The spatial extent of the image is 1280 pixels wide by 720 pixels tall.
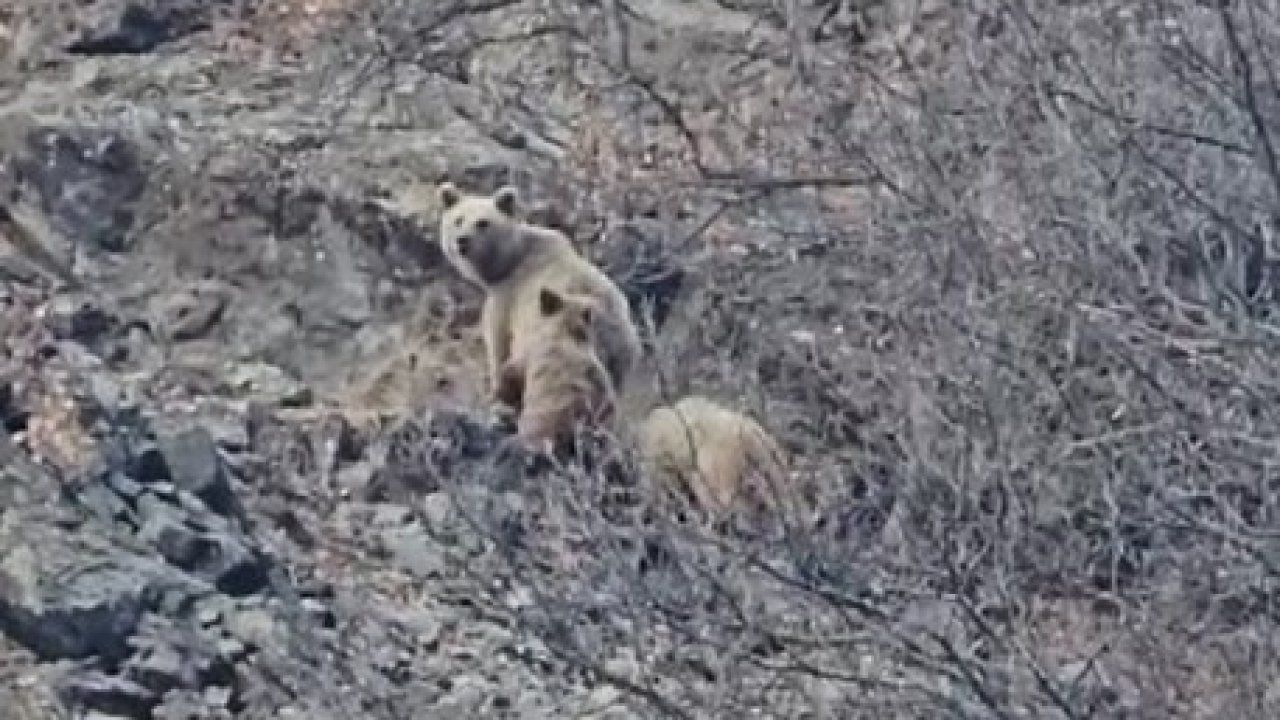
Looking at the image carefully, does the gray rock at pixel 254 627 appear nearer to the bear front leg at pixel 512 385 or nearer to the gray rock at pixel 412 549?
the gray rock at pixel 412 549

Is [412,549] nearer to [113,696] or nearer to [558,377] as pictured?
[558,377]

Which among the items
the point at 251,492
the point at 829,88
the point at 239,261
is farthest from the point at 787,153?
the point at 239,261

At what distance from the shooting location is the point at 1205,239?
18.8 ft

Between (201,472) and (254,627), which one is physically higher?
(201,472)

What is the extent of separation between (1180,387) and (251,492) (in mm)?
5783

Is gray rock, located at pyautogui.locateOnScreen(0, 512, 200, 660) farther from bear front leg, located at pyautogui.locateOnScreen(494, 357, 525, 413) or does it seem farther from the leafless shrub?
the leafless shrub

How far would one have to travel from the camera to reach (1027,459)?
568 centimetres

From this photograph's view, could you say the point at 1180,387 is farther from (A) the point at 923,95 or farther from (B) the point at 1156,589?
(A) the point at 923,95

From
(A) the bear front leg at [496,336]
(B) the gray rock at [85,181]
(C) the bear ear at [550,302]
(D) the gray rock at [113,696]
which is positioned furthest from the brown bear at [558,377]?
(B) the gray rock at [85,181]

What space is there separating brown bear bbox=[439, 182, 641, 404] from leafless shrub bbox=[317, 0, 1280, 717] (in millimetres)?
4256

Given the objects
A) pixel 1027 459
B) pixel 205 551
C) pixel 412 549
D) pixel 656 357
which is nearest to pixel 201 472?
pixel 205 551

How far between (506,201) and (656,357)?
214cm

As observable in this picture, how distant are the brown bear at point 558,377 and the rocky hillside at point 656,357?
0.71 ft

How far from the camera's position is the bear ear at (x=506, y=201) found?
12242 millimetres
